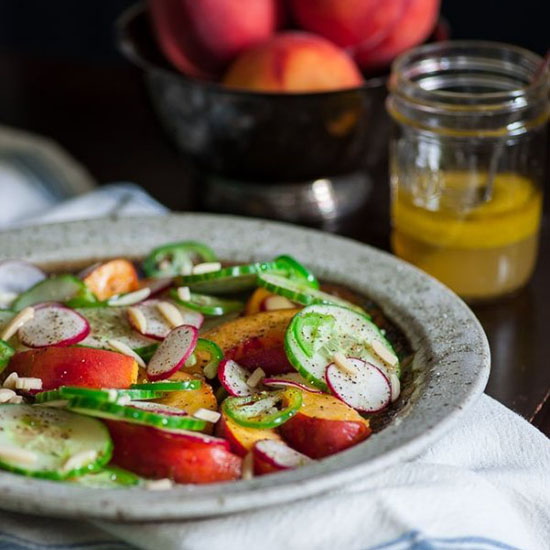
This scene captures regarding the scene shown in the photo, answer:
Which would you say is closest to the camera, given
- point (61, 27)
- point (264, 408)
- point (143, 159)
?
point (264, 408)

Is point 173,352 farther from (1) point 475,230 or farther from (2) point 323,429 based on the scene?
(1) point 475,230

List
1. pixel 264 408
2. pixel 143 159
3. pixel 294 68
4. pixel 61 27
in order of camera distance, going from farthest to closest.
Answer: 1. pixel 61 27
2. pixel 143 159
3. pixel 294 68
4. pixel 264 408

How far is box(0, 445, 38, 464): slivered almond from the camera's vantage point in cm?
84

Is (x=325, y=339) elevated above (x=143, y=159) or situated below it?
above

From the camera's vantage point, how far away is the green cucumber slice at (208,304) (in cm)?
112

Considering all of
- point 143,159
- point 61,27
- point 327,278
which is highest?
point 327,278

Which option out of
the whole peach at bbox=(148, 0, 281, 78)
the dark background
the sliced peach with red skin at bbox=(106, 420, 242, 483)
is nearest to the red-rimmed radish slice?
the sliced peach with red skin at bbox=(106, 420, 242, 483)

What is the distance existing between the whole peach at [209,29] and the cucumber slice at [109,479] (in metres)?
0.82

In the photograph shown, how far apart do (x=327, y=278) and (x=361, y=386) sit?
29cm

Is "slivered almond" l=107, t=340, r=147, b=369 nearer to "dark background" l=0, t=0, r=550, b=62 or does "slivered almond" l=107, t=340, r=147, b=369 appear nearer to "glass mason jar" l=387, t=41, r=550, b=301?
"glass mason jar" l=387, t=41, r=550, b=301

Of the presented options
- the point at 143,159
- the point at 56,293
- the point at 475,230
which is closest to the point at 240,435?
the point at 56,293

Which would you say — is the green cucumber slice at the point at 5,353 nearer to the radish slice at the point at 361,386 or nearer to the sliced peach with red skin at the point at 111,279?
the sliced peach with red skin at the point at 111,279

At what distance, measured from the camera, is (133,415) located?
2.81 feet

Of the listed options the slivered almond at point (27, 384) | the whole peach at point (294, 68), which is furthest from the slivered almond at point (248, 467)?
the whole peach at point (294, 68)
